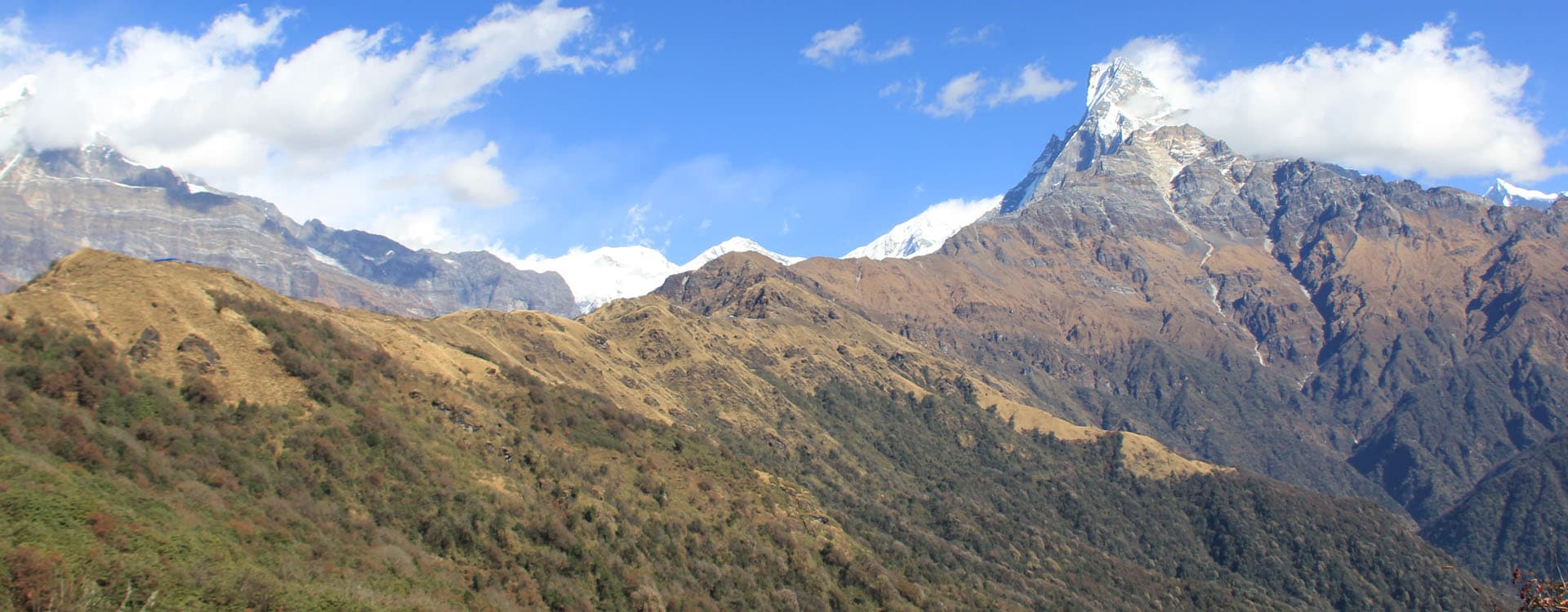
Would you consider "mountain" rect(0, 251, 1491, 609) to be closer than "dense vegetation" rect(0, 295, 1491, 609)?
No

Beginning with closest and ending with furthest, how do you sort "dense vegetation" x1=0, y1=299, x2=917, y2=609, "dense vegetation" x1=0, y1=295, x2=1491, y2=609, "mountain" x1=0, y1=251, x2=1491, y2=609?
1. "dense vegetation" x1=0, y1=299, x2=917, y2=609
2. "dense vegetation" x1=0, y1=295, x2=1491, y2=609
3. "mountain" x1=0, y1=251, x2=1491, y2=609

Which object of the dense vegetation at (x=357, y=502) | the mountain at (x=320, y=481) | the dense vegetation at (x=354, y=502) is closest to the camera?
the dense vegetation at (x=354, y=502)

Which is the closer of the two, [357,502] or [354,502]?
[354,502]

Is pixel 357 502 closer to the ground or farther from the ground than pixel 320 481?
closer to the ground

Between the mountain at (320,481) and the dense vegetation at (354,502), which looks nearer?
the dense vegetation at (354,502)

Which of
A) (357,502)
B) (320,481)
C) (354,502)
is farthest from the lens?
(357,502)

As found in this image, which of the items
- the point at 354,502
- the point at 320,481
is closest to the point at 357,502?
the point at 354,502

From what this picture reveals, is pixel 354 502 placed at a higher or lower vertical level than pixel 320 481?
lower

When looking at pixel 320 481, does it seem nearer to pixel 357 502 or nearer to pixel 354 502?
pixel 354 502

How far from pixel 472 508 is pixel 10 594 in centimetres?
7101

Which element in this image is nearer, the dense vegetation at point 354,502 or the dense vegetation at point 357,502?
the dense vegetation at point 354,502

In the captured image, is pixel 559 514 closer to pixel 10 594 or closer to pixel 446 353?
pixel 446 353

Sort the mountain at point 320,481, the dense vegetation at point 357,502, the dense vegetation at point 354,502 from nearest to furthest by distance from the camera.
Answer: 1. the dense vegetation at point 354,502
2. the dense vegetation at point 357,502
3. the mountain at point 320,481

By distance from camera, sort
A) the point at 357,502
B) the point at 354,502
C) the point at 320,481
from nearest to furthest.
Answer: the point at 320,481
the point at 354,502
the point at 357,502
